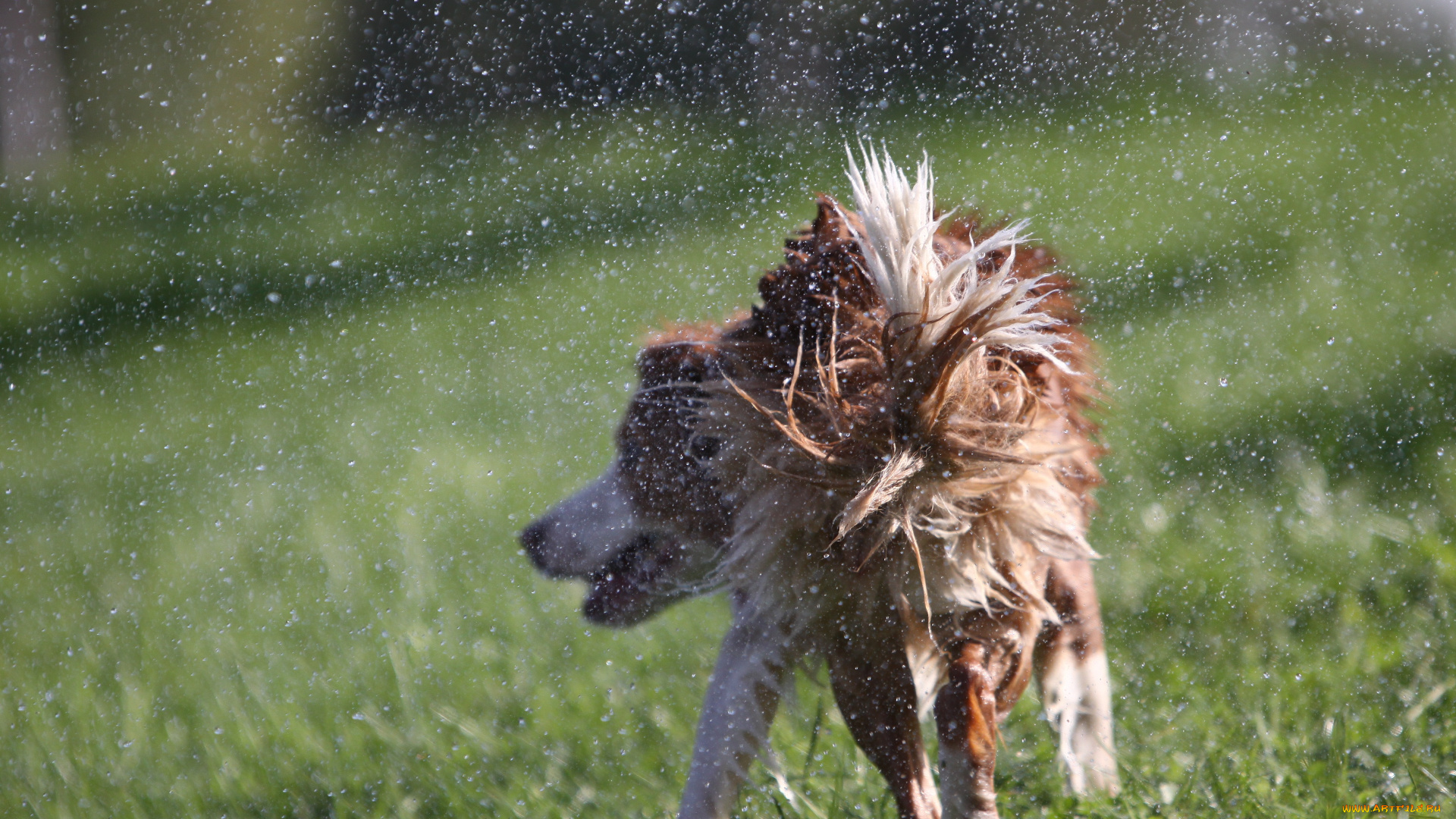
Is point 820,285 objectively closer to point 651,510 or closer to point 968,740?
point 651,510

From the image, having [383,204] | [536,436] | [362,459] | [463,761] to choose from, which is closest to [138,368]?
[383,204]

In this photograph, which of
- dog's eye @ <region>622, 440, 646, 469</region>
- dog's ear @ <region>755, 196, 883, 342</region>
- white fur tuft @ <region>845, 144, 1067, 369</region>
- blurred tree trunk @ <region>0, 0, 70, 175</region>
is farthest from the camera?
blurred tree trunk @ <region>0, 0, 70, 175</region>

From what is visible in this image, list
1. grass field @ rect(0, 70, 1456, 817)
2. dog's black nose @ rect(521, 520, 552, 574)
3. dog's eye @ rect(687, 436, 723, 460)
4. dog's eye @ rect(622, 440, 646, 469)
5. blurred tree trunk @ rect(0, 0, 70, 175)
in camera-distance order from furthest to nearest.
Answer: blurred tree trunk @ rect(0, 0, 70, 175), grass field @ rect(0, 70, 1456, 817), dog's black nose @ rect(521, 520, 552, 574), dog's eye @ rect(622, 440, 646, 469), dog's eye @ rect(687, 436, 723, 460)

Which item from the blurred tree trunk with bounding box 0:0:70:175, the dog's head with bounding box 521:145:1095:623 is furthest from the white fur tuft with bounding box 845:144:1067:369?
the blurred tree trunk with bounding box 0:0:70:175

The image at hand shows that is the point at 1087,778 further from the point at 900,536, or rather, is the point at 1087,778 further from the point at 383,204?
the point at 383,204

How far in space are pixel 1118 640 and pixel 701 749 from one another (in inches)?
57.4

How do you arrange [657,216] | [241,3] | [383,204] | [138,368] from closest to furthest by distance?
1. [657,216]
2. [138,368]
3. [383,204]
4. [241,3]

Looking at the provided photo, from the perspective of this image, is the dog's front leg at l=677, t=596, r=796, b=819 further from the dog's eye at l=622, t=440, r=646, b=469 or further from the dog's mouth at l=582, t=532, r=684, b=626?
the dog's eye at l=622, t=440, r=646, b=469

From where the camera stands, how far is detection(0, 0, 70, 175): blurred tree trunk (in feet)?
34.4

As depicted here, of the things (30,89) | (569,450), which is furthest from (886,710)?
(30,89)

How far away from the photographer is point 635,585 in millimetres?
2625

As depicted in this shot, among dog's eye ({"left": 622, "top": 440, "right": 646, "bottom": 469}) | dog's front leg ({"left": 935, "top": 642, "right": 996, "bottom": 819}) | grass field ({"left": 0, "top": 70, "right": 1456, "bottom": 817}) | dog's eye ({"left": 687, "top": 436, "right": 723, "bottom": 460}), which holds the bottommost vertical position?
grass field ({"left": 0, "top": 70, "right": 1456, "bottom": 817})

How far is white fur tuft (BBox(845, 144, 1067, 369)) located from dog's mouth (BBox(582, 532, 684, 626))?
830mm

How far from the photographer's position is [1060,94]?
9516mm
